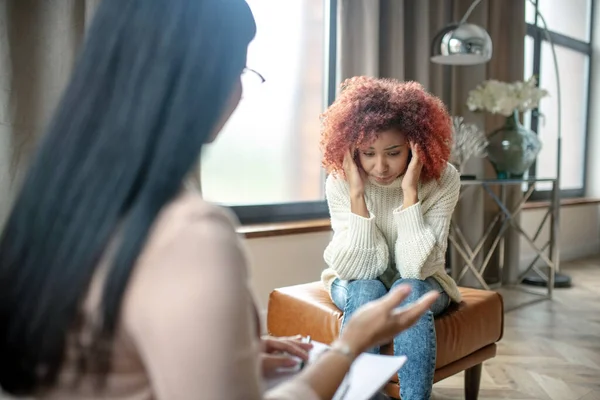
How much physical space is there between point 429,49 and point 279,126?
1.03 metres

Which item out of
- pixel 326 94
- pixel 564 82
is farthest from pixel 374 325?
pixel 564 82

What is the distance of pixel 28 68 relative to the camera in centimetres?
167

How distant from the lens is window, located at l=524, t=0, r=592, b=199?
4.24 m

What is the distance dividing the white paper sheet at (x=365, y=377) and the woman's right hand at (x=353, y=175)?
0.87 meters

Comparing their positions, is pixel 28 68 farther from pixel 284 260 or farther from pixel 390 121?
pixel 284 260

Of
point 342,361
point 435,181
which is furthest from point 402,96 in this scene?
point 342,361

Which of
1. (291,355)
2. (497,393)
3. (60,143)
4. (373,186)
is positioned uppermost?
(60,143)

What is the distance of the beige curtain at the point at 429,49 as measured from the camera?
2639 mm

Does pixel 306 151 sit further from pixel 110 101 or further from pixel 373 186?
pixel 110 101

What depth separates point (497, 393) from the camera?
6.06 ft

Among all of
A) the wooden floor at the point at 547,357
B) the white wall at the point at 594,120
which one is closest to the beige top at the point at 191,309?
the wooden floor at the point at 547,357

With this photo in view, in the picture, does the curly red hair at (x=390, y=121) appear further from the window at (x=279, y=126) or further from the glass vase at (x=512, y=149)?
the glass vase at (x=512, y=149)

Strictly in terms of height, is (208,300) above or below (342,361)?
above

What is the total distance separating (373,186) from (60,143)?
4.33ft
